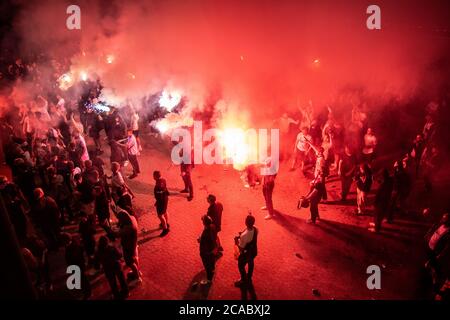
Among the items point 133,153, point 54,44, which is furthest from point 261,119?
point 54,44

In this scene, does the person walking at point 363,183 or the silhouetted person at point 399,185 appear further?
the person walking at point 363,183

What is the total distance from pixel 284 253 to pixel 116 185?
4148 millimetres

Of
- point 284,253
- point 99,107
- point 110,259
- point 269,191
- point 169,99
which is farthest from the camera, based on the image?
point 169,99

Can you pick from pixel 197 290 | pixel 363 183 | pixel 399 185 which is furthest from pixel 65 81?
pixel 399 185

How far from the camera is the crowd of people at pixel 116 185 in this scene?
6090mm

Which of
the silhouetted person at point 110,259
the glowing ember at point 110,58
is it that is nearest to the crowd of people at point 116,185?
the silhouetted person at point 110,259

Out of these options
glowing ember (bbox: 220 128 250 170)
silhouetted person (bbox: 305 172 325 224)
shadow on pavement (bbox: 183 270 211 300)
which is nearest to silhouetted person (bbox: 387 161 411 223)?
silhouetted person (bbox: 305 172 325 224)

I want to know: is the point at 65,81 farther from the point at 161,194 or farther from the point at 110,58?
the point at 161,194

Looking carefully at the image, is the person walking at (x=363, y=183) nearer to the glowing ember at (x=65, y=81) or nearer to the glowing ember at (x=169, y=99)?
the glowing ember at (x=169, y=99)

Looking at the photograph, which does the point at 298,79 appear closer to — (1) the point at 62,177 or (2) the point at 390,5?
(2) the point at 390,5

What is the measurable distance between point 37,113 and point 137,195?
521 cm

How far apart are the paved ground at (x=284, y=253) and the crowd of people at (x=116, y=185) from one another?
0.28 m

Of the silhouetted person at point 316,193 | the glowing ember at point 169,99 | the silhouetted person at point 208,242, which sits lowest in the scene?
the silhouetted person at point 208,242

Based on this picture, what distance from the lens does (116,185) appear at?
313 inches
